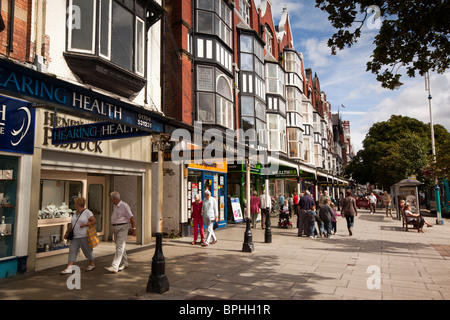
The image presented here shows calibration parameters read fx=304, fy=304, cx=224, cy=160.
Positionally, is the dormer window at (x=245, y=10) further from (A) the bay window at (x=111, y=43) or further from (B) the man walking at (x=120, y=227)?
(B) the man walking at (x=120, y=227)

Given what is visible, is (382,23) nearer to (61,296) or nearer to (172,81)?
(61,296)

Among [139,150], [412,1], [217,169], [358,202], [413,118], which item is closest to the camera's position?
[412,1]

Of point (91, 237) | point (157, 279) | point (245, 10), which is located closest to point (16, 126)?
point (91, 237)

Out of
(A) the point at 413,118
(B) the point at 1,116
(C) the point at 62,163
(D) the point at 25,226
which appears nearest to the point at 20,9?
(B) the point at 1,116

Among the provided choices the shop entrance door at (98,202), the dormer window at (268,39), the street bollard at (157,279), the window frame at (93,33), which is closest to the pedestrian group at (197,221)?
the street bollard at (157,279)

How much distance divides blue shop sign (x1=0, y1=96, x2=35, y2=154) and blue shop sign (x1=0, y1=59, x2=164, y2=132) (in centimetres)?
178

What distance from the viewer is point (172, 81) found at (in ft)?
46.1

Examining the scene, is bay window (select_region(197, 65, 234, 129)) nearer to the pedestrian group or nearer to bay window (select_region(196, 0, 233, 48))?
bay window (select_region(196, 0, 233, 48))

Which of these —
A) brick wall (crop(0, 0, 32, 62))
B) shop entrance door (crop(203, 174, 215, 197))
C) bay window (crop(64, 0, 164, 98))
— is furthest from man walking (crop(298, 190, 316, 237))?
brick wall (crop(0, 0, 32, 62))

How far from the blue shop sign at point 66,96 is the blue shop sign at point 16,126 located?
1.78m

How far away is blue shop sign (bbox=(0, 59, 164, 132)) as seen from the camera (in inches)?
176

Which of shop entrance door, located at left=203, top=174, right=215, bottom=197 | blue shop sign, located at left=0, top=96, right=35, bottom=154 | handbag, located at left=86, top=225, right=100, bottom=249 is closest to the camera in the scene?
blue shop sign, located at left=0, top=96, right=35, bottom=154

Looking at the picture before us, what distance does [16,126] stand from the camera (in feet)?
21.2

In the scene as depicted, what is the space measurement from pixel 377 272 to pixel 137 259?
598 centimetres
